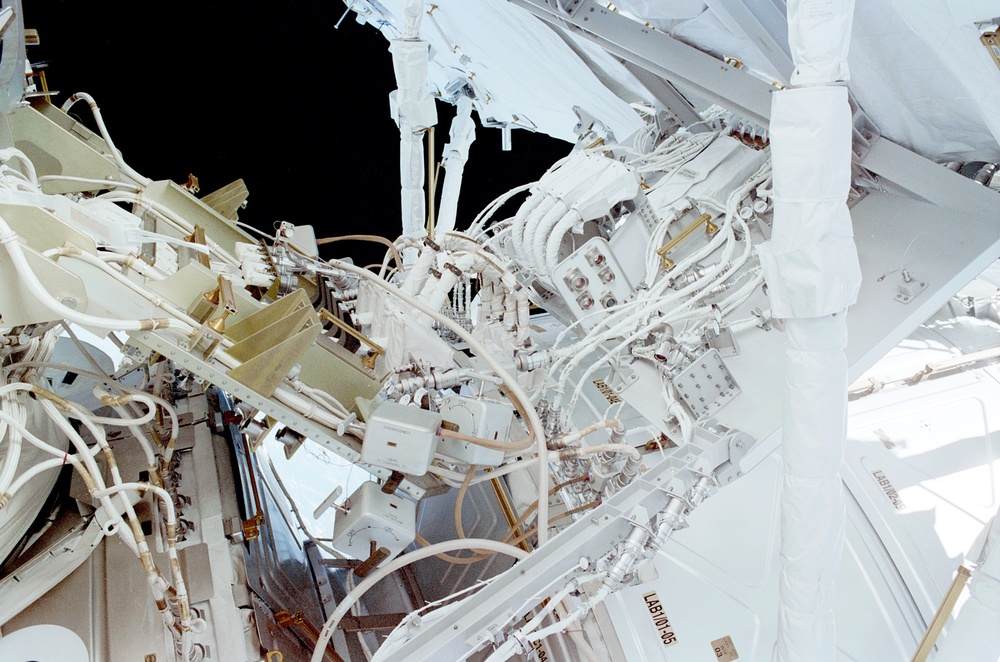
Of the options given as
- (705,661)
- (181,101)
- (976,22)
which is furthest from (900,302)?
(181,101)

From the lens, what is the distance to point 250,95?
391cm

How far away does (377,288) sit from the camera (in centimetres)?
227

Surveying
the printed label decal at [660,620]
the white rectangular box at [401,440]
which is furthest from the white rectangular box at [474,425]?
the printed label decal at [660,620]

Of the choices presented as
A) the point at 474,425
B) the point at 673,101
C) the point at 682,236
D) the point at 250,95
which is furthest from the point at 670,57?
the point at 250,95

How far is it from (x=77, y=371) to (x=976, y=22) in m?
1.86

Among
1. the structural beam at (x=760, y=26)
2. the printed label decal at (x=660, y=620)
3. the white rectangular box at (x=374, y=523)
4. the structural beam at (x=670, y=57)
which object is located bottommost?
the printed label decal at (x=660, y=620)

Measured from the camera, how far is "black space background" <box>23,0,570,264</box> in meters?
3.55

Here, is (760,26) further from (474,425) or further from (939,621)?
(939,621)

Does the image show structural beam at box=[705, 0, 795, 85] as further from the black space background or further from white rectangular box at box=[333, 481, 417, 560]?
the black space background

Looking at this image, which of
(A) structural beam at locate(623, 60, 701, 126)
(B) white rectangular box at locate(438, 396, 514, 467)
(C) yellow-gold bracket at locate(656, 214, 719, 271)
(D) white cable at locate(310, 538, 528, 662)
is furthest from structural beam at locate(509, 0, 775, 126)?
(D) white cable at locate(310, 538, 528, 662)

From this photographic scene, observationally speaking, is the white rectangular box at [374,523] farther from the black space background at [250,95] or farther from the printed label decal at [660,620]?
the black space background at [250,95]

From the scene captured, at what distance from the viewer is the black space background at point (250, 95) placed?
3.55 meters

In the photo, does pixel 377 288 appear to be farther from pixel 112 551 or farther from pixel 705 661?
pixel 705 661

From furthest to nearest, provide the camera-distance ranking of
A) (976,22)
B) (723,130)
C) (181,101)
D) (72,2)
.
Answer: (181,101) → (72,2) → (723,130) → (976,22)
